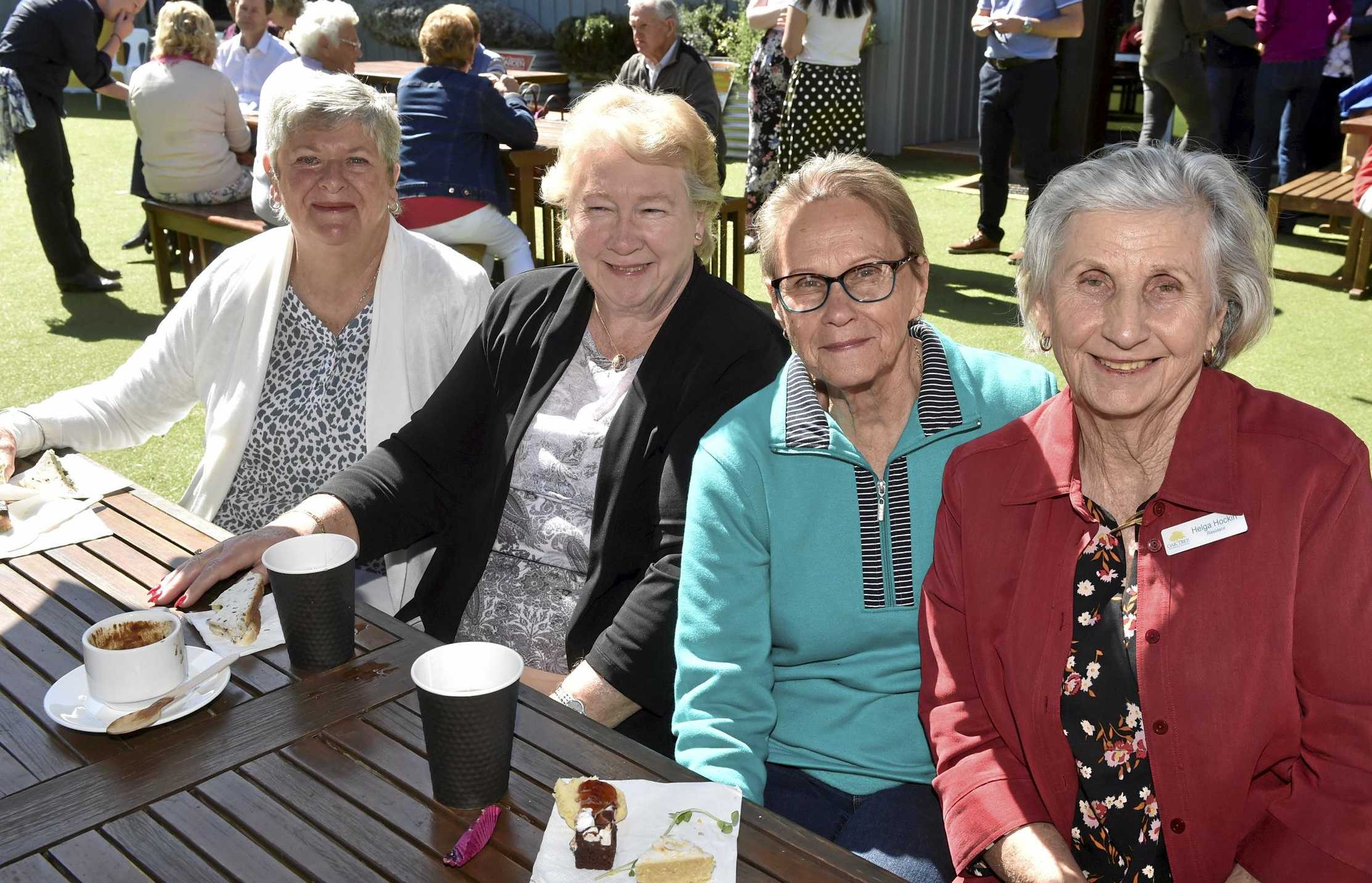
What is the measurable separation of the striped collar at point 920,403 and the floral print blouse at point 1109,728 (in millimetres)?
336

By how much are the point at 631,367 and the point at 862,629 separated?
2.43 feet

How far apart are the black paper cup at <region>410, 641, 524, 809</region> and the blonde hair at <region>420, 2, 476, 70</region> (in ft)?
16.0

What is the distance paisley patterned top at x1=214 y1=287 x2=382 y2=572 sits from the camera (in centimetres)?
261

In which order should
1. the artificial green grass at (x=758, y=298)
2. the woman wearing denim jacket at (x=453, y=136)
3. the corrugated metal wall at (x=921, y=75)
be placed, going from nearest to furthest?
1. the artificial green grass at (x=758, y=298)
2. the woman wearing denim jacket at (x=453, y=136)
3. the corrugated metal wall at (x=921, y=75)

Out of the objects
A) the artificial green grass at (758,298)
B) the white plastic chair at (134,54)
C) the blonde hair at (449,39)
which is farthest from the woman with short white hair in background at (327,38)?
the white plastic chair at (134,54)

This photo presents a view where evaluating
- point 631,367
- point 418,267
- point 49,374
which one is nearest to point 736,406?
point 631,367

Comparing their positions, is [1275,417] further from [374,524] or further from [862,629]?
[374,524]

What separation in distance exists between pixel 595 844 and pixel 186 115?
20.2 ft

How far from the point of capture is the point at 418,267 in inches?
105

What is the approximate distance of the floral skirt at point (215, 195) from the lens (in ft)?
21.3

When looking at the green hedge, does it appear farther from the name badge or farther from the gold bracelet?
the name badge

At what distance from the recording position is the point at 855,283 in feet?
6.25

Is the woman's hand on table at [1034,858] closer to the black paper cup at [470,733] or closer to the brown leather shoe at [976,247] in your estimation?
the black paper cup at [470,733]

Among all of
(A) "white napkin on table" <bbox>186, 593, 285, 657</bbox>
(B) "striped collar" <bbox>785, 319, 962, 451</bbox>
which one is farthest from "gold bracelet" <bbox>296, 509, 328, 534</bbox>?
(B) "striped collar" <bbox>785, 319, 962, 451</bbox>
